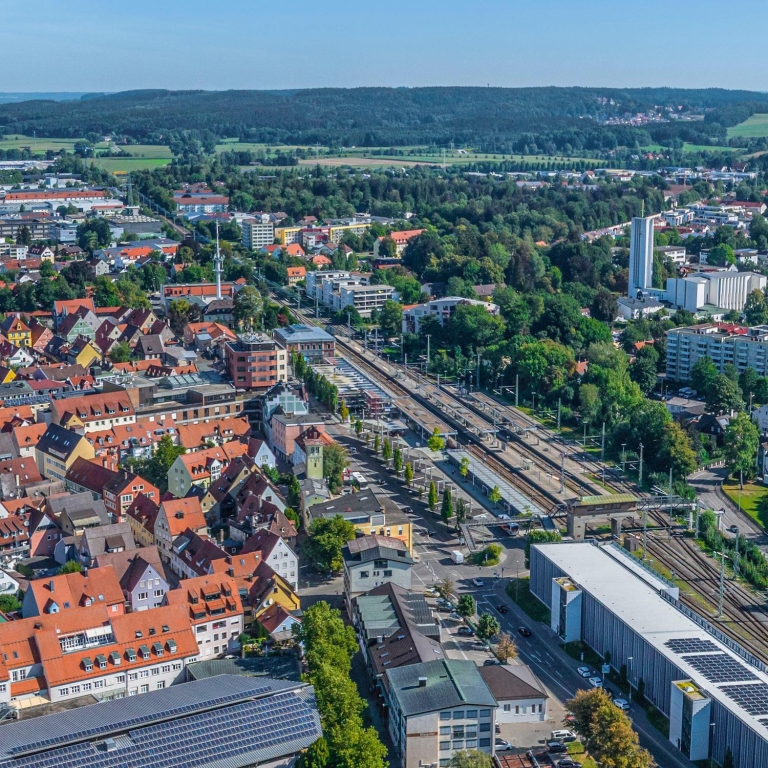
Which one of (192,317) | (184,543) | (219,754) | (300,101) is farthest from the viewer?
(300,101)

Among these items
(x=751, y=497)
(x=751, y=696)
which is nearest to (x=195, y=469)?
(x=751, y=497)

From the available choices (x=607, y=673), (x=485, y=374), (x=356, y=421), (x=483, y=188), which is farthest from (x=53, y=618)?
(x=483, y=188)

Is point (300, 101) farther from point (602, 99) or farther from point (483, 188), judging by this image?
point (483, 188)

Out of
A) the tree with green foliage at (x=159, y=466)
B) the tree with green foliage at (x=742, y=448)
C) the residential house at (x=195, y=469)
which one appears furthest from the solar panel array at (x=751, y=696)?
the tree with green foliage at (x=159, y=466)

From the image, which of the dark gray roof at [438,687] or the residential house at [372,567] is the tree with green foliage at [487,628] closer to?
the residential house at [372,567]

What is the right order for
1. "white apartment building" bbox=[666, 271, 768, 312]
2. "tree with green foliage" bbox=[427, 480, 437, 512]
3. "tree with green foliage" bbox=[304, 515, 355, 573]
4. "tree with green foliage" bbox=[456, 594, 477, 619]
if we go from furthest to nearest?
1. "white apartment building" bbox=[666, 271, 768, 312]
2. "tree with green foliage" bbox=[427, 480, 437, 512]
3. "tree with green foliage" bbox=[304, 515, 355, 573]
4. "tree with green foliage" bbox=[456, 594, 477, 619]

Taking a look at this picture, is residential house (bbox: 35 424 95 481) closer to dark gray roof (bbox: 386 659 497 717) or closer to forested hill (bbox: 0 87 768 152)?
dark gray roof (bbox: 386 659 497 717)

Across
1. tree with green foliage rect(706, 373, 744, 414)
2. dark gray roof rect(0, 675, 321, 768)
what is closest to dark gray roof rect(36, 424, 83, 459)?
dark gray roof rect(0, 675, 321, 768)
